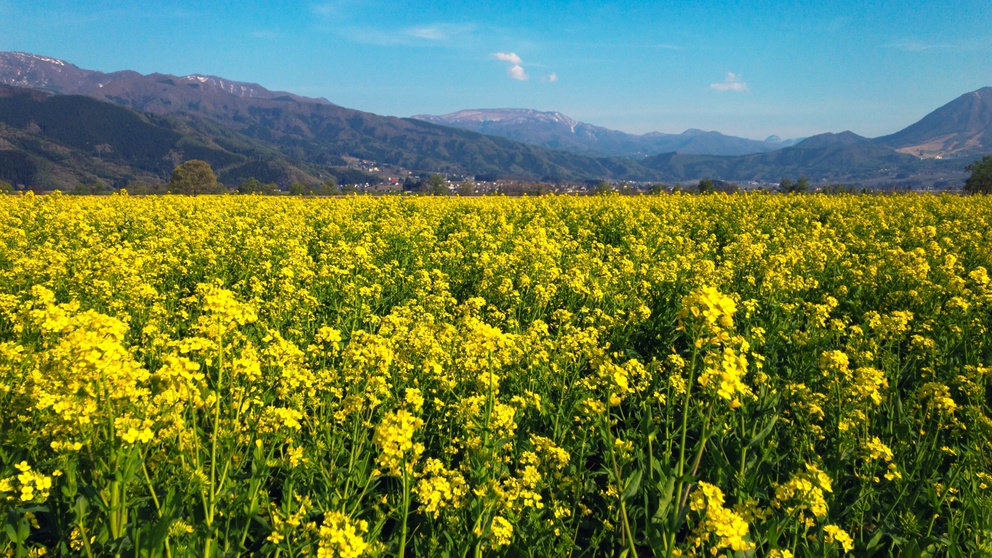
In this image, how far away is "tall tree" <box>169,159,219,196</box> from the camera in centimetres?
4811

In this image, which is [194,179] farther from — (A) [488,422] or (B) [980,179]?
(B) [980,179]

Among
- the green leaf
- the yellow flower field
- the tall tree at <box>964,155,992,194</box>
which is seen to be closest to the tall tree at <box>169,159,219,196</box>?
the yellow flower field

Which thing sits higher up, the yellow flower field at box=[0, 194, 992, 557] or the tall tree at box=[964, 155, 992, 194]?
the tall tree at box=[964, 155, 992, 194]

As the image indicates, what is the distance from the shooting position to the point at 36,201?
17.5 meters

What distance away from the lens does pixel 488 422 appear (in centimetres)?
359

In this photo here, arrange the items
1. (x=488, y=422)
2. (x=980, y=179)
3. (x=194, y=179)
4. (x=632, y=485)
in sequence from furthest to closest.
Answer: (x=194, y=179) < (x=980, y=179) < (x=488, y=422) < (x=632, y=485)

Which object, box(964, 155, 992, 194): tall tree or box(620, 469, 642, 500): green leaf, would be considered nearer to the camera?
box(620, 469, 642, 500): green leaf

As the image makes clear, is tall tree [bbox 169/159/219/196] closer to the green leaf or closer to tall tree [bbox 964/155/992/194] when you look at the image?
the green leaf

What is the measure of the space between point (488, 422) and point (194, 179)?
187 ft

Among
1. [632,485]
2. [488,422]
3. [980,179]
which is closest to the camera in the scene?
[632,485]

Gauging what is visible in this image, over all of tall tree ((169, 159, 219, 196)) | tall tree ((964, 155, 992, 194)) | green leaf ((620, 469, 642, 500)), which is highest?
tall tree ((964, 155, 992, 194))

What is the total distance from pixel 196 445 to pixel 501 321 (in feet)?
14.7

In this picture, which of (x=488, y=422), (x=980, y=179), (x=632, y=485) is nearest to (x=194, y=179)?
(x=488, y=422)

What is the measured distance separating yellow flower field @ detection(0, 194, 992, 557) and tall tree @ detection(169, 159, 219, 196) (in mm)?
45161
